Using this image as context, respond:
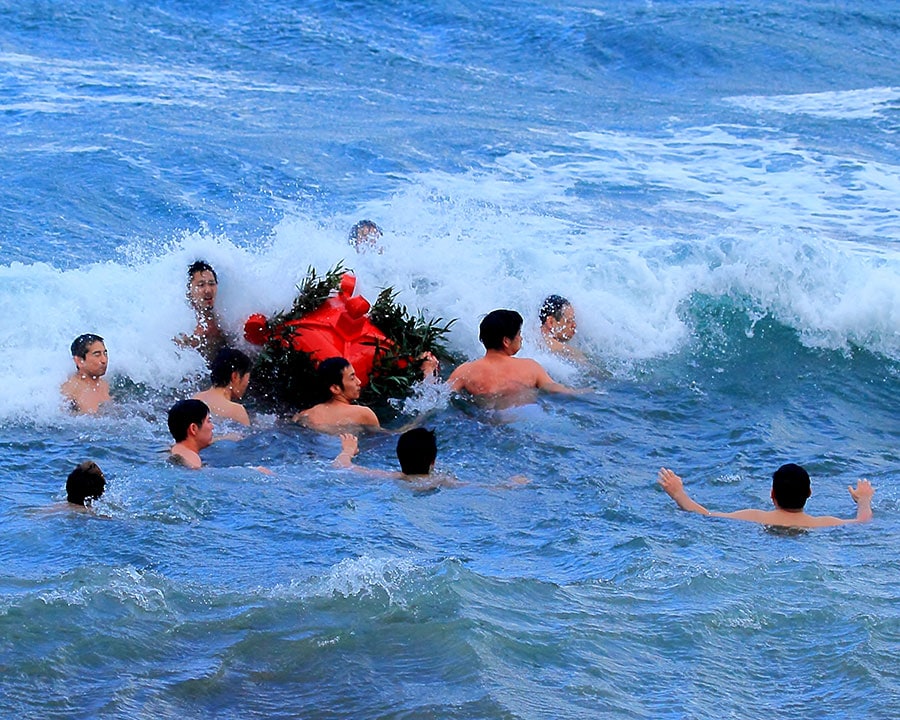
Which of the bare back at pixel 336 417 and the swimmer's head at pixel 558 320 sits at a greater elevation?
the swimmer's head at pixel 558 320

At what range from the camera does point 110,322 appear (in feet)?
38.2

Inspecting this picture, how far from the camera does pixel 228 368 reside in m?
9.69

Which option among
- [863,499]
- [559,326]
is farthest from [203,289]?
[863,499]

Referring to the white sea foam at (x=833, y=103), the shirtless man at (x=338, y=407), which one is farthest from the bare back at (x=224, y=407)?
the white sea foam at (x=833, y=103)

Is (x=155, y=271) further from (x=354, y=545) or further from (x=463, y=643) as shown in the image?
(x=463, y=643)

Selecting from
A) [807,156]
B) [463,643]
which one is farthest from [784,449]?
[807,156]

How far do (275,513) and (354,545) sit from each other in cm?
76

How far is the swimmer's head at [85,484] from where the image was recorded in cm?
741

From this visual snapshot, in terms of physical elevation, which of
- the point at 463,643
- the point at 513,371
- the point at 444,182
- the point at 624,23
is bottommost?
the point at 463,643

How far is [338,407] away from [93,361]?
198 centimetres

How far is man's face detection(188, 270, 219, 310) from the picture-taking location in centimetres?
1101

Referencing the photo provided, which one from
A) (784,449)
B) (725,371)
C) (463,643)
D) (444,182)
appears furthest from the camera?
(444,182)

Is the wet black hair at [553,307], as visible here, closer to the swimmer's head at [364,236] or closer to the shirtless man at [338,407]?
the swimmer's head at [364,236]

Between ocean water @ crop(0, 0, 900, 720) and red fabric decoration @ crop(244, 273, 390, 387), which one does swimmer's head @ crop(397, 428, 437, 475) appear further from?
red fabric decoration @ crop(244, 273, 390, 387)
